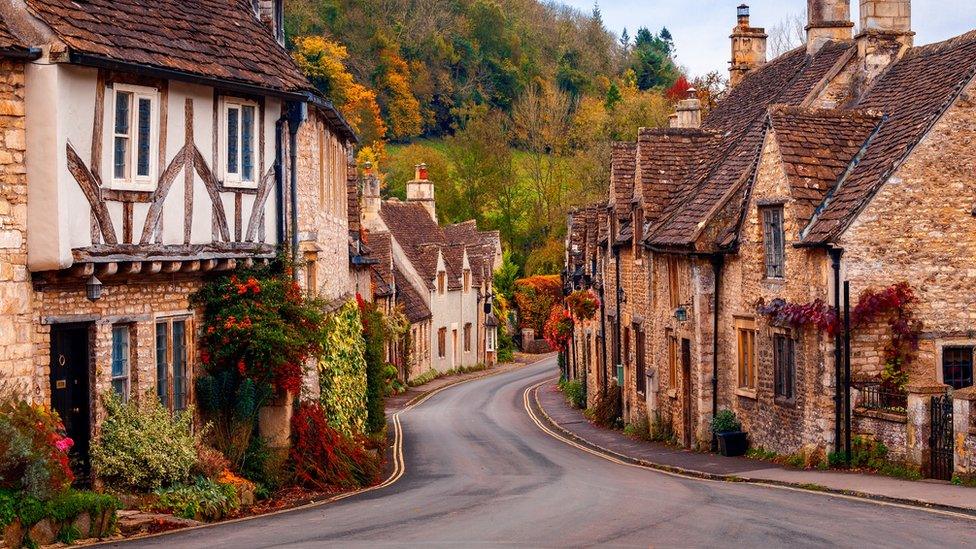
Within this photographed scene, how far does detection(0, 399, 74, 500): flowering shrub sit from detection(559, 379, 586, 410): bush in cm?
3200

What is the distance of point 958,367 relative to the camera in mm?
23453

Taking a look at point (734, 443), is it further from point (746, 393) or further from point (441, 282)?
point (441, 282)

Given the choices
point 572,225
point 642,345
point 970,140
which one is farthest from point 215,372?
point 572,225

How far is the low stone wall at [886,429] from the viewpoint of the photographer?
69.6ft

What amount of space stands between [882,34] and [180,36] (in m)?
17.8

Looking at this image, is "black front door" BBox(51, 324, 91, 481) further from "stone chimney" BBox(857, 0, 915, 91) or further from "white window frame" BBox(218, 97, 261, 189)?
"stone chimney" BBox(857, 0, 915, 91)

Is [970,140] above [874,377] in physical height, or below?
above

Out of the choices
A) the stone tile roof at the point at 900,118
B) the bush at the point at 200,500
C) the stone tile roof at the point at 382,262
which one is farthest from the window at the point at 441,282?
the bush at the point at 200,500

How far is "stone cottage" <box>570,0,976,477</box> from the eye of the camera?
22828mm

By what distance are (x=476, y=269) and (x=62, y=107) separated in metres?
57.2

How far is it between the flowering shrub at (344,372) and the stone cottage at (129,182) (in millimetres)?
3599

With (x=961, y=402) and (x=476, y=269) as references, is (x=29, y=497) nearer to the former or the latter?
(x=961, y=402)

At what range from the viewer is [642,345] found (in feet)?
115

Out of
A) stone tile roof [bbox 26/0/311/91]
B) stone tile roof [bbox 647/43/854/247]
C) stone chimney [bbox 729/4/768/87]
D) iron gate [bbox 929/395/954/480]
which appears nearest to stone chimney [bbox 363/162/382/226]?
stone chimney [bbox 729/4/768/87]
